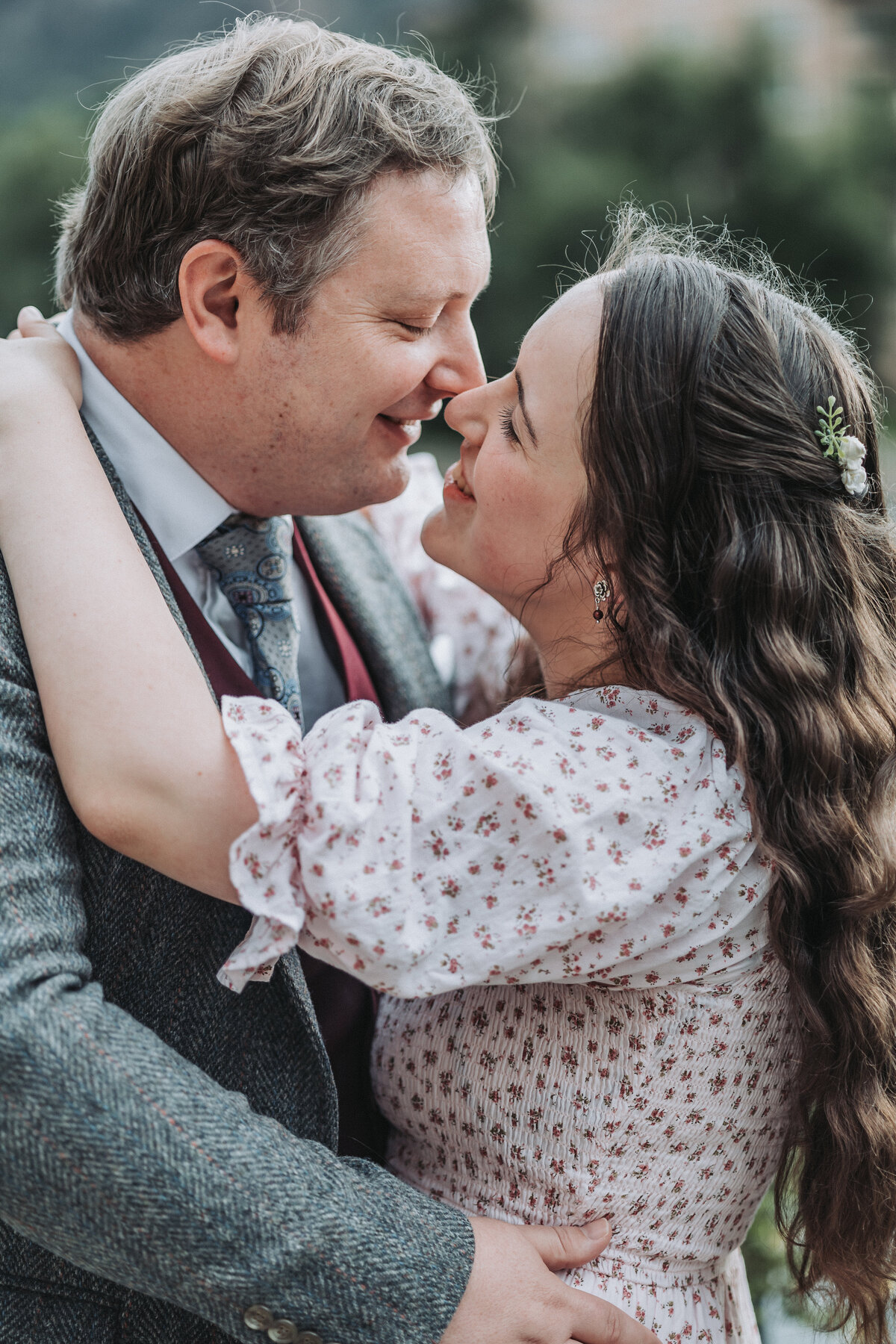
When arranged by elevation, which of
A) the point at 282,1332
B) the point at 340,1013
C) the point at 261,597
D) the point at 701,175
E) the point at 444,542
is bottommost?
the point at 701,175

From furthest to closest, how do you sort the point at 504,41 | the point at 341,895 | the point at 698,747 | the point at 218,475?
1. the point at 504,41
2. the point at 218,475
3. the point at 698,747
4. the point at 341,895

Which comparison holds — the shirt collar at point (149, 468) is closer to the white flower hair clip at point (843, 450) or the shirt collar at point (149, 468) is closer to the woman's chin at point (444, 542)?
the woman's chin at point (444, 542)

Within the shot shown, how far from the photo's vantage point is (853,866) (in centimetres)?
136

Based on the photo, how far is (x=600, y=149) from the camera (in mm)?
12555

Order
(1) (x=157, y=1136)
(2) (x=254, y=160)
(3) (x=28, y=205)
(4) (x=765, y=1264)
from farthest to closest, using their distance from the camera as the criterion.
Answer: (3) (x=28, y=205)
(4) (x=765, y=1264)
(2) (x=254, y=160)
(1) (x=157, y=1136)

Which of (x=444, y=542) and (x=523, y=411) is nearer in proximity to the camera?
(x=523, y=411)

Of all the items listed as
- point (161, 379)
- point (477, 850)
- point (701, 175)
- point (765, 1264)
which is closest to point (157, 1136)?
point (477, 850)

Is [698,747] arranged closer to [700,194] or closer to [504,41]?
[700,194]

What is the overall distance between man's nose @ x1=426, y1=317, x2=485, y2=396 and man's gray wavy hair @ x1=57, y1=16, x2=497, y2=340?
0.76 ft

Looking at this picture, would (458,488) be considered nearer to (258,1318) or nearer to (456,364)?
(456,364)

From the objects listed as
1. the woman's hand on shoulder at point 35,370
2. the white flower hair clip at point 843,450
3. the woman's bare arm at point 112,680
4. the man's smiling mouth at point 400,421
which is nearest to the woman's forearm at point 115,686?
the woman's bare arm at point 112,680

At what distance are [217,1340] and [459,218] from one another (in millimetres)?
1655

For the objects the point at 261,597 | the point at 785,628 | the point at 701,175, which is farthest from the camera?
the point at 701,175

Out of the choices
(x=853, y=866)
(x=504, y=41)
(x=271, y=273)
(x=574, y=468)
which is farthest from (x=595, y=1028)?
(x=504, y=41)
